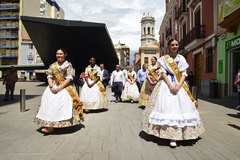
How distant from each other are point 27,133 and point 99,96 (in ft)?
9.21

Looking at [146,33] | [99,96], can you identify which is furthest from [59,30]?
[146,33]

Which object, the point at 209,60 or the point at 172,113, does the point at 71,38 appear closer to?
the point at 209,60

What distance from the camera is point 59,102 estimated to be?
12.0 ft

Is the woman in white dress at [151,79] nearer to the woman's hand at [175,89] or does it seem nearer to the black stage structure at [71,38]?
the woman's hand at [175,89]

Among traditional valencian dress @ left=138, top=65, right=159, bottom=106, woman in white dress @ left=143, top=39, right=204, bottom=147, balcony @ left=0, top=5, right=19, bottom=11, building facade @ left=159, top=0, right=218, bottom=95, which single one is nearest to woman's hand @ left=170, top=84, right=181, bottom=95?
woman in white dress @ left=143, top=39, right=204, bottom=147

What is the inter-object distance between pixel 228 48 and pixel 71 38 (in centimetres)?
1453

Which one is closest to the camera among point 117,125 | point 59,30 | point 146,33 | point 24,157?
point 24,157

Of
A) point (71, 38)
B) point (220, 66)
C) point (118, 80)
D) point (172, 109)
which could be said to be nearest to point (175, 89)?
point (172, 109)

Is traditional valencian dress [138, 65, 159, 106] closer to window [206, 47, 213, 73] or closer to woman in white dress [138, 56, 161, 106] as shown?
woman in white dress [138, 56, 161, 106]

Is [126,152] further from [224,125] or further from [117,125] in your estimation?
[224,125]

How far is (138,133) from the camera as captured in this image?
3791 millimetres

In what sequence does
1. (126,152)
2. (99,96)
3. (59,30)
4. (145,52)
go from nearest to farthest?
1. (126,152)
2. (99,96)
3. (59,30)
4. (145,52)

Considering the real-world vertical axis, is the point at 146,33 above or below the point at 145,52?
above

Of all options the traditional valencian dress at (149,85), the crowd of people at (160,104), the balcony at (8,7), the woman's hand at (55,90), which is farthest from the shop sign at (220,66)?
the balcony at (8,7)
